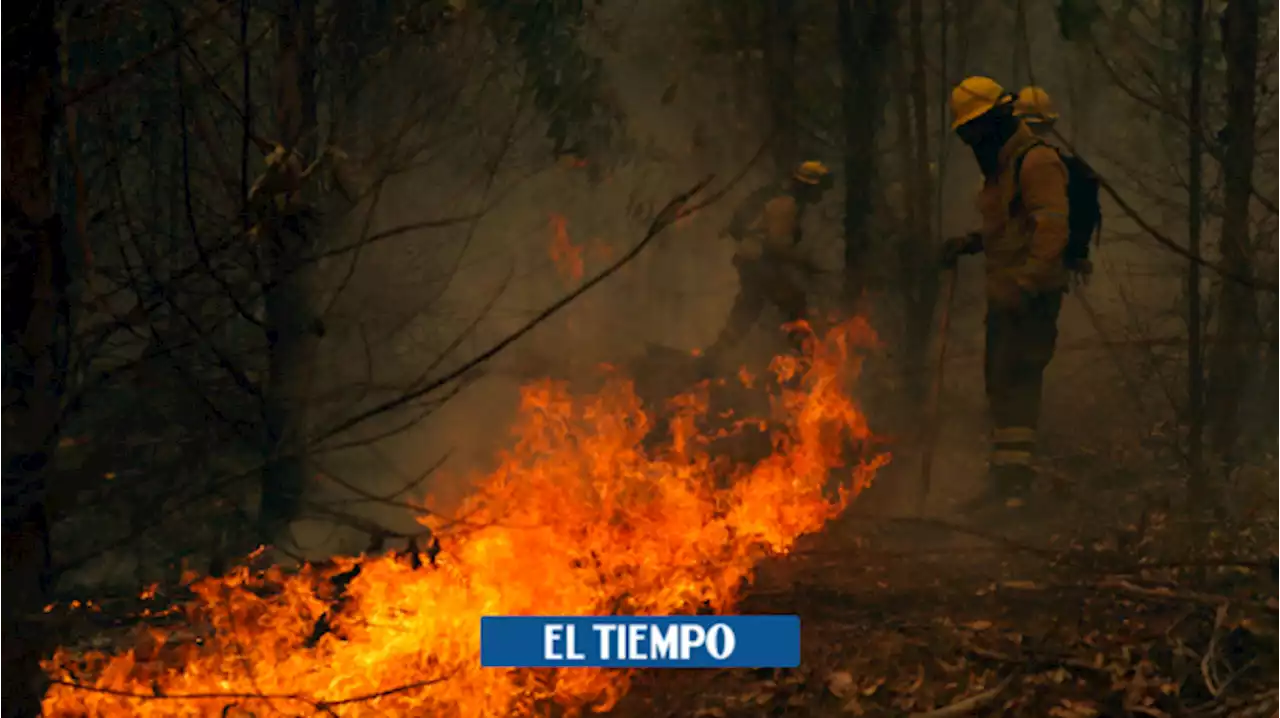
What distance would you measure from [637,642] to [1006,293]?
3.83m

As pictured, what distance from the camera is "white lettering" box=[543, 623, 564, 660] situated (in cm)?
454

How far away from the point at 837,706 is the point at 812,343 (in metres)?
5.06

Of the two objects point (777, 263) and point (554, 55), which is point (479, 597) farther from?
point (777, 263)

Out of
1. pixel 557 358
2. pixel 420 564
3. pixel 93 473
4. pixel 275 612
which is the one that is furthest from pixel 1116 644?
pixel 557 358

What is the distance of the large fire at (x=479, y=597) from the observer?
4297 millimetres

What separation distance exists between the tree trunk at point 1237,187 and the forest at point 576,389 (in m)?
0.02

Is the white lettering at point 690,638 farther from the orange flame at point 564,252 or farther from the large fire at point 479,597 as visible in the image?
the orange flame at point 564,252

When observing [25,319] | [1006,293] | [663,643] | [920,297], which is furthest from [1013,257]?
[25,319]

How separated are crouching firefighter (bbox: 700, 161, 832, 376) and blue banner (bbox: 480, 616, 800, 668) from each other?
478cm

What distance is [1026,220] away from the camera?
6910 millimetres

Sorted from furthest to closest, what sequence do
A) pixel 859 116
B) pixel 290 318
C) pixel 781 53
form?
pixel 781 53, pixel 859 116, pixel 290 318

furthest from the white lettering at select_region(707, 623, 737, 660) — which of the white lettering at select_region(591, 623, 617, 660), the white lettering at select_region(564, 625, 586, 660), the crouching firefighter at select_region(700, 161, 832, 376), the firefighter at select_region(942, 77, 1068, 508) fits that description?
the crouching firefighter at select_region(700, 161, 832, 376)

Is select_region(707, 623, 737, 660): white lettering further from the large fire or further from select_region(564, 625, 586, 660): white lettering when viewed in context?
select_region(564, 625, 586, 660): white lettering

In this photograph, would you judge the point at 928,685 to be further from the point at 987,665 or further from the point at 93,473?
the point at 93,473
